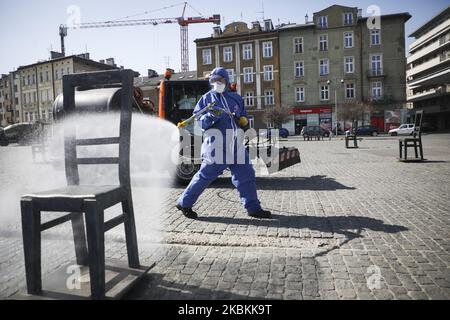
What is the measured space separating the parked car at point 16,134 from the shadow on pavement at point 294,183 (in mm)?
30062

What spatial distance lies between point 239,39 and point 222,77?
47.8 m

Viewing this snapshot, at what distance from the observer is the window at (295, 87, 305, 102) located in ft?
158

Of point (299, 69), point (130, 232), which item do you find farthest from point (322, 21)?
point (130, 232)

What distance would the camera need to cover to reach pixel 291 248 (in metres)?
3.52

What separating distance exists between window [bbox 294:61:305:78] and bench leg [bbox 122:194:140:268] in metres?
48.3

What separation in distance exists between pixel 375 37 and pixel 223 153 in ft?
160

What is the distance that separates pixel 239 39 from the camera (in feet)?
163

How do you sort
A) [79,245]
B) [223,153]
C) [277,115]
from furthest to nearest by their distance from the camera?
[277,115] < [223,153] < [79,245]

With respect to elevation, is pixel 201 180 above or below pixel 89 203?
below

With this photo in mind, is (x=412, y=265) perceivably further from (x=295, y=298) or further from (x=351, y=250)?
(x=295, y=298)

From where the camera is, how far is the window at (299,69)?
158 ft

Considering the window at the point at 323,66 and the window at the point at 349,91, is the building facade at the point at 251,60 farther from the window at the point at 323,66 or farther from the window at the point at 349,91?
the window at the point at 349,91

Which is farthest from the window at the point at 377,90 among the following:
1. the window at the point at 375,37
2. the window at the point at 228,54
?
the window at the point at 228,54

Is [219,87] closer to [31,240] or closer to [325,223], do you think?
[325,223]
